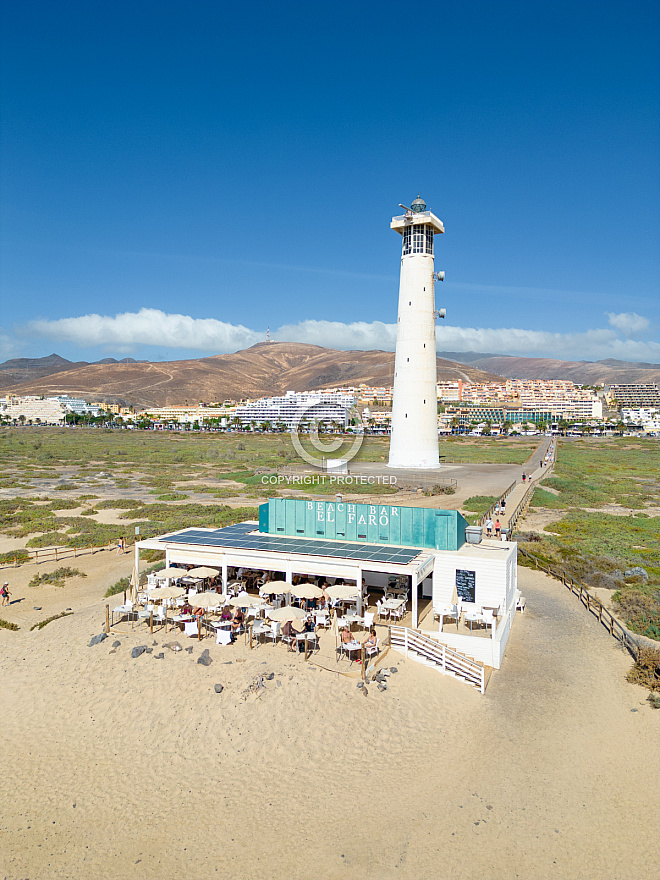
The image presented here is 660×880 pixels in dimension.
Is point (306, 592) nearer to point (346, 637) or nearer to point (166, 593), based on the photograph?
point (346, 637)

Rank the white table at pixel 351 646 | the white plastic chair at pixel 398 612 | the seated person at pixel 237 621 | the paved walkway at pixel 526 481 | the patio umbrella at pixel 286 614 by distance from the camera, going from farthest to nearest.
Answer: the paved walkway at pixel 526 481 < the white plastic chair at pixel 398 612 < the seated person at pixel 237 621 < the patio umbrella at pixel 286 614 < the white table at pixel 351 646

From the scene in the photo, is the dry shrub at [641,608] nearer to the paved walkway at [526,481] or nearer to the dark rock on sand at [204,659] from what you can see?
the paved walkway at [526,481]

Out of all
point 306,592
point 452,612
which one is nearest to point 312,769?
point 306,592

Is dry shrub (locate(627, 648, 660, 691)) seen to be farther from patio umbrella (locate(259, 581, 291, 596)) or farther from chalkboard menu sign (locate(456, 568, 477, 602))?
patio umbrella (locate(259, 581, 291, 596))

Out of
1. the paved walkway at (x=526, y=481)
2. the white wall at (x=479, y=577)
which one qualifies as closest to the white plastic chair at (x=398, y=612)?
the white wall at (x=479, y=577)

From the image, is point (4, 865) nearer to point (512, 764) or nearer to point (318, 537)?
point (512, 764)

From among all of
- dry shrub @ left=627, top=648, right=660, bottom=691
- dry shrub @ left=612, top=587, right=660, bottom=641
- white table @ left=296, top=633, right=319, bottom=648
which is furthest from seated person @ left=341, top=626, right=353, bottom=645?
dry shrub @ left=612, top=587, right=660, bottom=641

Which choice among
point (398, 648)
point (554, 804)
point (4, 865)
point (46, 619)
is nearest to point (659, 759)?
point (554, 804)
